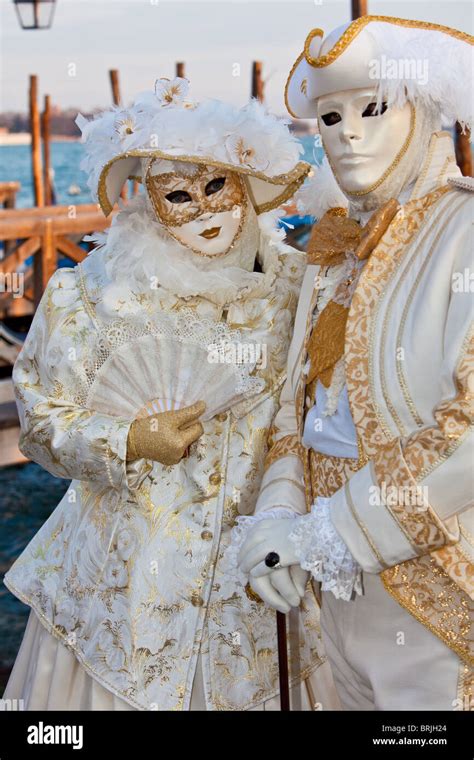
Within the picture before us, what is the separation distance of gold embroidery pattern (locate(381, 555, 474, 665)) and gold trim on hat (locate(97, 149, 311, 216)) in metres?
1.07

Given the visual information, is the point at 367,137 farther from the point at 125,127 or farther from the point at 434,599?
the point at 434,599

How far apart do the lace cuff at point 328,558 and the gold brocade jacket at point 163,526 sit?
0.60 metres

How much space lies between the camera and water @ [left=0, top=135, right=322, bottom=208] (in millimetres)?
49906

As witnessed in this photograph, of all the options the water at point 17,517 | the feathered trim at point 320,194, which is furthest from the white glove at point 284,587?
the water at point 17,517

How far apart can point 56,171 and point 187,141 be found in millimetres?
58717

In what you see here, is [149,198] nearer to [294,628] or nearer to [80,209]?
[294,628]

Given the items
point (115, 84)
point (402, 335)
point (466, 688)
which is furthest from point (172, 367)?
point (115, 84)

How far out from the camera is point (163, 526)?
9.42 feet

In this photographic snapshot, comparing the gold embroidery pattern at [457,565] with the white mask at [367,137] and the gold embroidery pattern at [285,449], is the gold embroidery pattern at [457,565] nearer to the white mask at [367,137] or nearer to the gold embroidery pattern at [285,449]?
the gold embroidery pattern at [285,449]

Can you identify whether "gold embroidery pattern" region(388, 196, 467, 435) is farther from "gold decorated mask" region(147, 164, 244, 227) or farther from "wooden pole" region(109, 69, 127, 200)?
"wooden pole" region(109, 69, 127, 200)

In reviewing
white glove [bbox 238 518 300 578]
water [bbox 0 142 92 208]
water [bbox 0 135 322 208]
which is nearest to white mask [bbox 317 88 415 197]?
white glove [bbox 238 518 300 578]

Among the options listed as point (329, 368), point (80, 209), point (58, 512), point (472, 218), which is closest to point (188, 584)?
point (58, 512)

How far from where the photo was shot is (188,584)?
9.30ft
